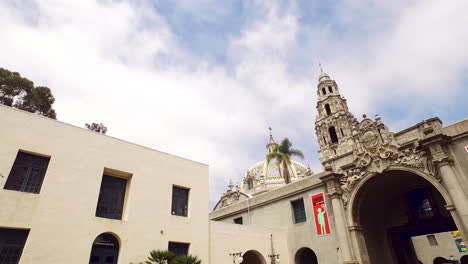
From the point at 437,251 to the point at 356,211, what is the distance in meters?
24.5

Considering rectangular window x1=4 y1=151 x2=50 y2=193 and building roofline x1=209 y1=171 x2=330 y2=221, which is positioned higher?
building roofline x1=209 y1=171 x2=330 y2=221

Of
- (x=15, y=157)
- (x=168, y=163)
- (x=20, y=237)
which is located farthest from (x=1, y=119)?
(x=168, y=163)

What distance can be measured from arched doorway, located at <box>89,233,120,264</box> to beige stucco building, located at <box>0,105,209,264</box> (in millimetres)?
40

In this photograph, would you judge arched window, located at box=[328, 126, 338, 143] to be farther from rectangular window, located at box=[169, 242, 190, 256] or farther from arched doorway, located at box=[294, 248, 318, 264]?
rectangular window, located at box=[169, 242, 190, 256]

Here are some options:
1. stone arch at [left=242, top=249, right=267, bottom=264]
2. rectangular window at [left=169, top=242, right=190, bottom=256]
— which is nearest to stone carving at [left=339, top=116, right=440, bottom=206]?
stone arch at [left=242, top=249, right=267, bottom=264]

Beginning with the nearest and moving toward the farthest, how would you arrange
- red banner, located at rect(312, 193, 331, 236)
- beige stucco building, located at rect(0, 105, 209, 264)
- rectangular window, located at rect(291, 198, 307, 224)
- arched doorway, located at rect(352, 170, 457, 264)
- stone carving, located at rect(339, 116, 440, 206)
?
beige stucco building, located at rect(0, 105, 209, 264), stone carving, located at rect(339, 116, 440, 206), arched doorway, located at rect(352, 170, 457, 264), red banner, located at rect(312, 193, 331, 236), rectangular window, located at rect(291, 198, 307, 224)

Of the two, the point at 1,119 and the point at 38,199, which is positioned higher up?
the point at 1,119

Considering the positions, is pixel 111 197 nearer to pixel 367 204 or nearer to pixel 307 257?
pixel 307 257

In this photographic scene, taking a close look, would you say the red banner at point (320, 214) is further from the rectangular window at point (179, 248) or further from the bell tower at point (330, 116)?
the bell tower at point (330, 116)

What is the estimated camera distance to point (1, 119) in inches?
431

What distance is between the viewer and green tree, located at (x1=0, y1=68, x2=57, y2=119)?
900 inches

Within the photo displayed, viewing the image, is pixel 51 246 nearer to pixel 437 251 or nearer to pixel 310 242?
pixel 310 242

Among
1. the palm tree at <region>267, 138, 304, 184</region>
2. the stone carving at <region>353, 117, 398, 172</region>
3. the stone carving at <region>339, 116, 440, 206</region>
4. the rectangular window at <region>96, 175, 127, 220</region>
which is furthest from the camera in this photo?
the palm tree at <region>267, 138, 304, 184</region>

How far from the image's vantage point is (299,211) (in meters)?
20.3
